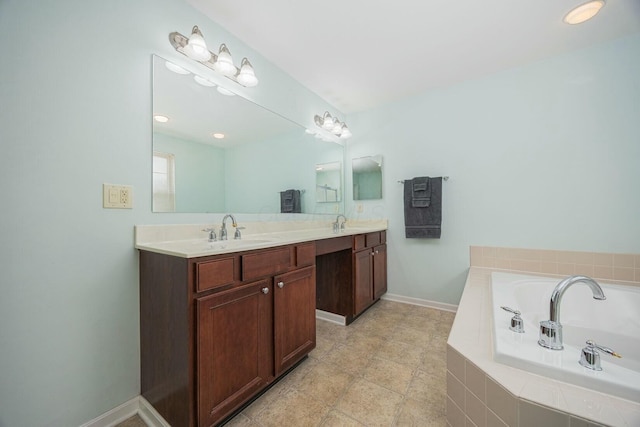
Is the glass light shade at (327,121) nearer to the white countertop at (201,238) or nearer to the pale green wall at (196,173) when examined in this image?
the white countertop at (201,238)

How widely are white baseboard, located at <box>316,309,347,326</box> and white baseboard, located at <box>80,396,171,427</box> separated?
1398mm

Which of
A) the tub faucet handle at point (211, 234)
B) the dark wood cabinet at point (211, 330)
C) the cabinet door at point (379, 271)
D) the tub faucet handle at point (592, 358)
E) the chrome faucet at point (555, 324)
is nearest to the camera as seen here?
the tub faucet handle at point (592, 358)

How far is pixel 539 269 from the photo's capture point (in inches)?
80.8

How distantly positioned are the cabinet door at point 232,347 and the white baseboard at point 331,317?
3.19 ft

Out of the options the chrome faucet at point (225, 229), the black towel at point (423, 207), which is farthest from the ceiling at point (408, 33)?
the chrome faucet at point (225, 229)

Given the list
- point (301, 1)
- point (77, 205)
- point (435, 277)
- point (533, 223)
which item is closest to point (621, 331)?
point (533, 223)

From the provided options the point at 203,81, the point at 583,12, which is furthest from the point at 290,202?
the point at 583,12

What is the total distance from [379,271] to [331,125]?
65.7 inches

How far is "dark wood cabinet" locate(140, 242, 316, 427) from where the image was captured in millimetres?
1003

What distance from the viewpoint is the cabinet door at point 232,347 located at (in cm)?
102

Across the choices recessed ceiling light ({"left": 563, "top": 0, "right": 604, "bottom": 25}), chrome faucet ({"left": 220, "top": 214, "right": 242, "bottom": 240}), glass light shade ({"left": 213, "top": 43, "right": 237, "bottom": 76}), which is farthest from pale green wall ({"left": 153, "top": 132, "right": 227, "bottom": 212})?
recessed ceiling light ({"left": 563, "top": 0, "right": 604, "bottom": 25})

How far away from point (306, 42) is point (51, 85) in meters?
1.52

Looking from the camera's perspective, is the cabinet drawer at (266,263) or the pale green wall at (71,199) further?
the cabinet drawer at (266,263)

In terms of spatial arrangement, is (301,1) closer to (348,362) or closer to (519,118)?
(519,118)
